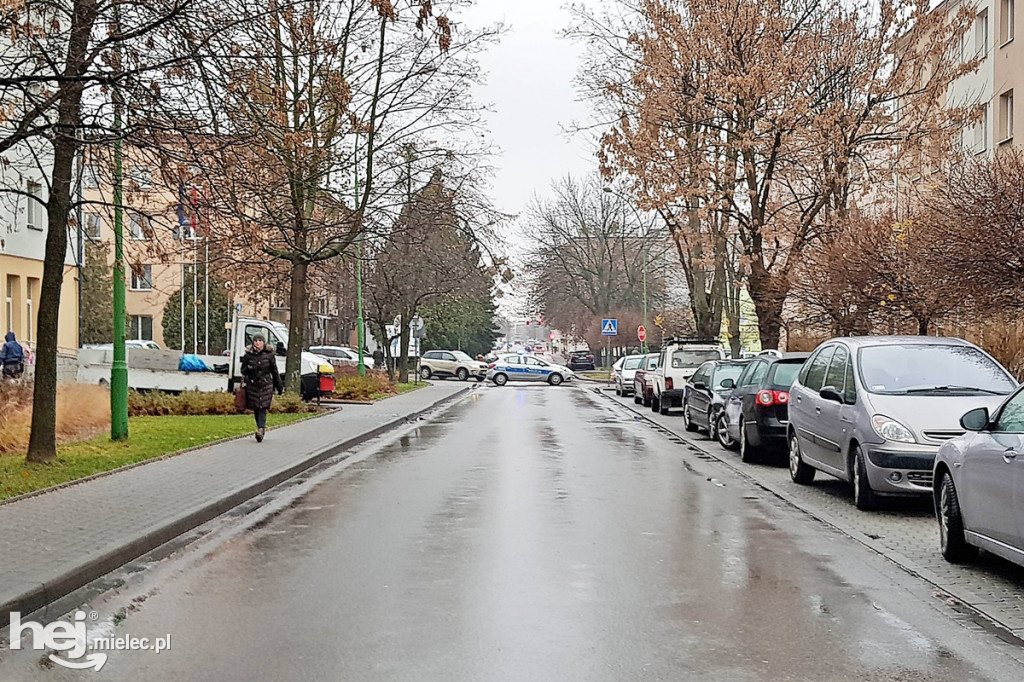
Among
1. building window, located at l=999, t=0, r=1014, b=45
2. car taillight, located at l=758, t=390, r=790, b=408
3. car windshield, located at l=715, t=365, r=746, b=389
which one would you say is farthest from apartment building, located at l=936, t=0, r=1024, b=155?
car taillight, located at l=758, t=390, r=790, b=408

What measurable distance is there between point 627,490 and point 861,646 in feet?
24.0

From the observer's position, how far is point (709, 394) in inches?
870

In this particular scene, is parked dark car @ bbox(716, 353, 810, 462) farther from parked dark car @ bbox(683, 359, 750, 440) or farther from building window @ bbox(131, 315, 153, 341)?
building window @ bbox(131, 315, 153, 341)

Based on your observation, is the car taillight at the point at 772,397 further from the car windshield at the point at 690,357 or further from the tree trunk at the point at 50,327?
the car windshield at the point at 690,357

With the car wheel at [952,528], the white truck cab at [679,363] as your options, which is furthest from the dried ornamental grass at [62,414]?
the white truck cab at [679,363]

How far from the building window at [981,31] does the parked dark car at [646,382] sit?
13.8 metres

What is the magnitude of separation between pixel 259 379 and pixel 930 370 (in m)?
10.5

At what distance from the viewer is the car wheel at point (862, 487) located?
37.2 feet

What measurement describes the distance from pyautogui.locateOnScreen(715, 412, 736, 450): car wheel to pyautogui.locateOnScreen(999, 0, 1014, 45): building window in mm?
19758

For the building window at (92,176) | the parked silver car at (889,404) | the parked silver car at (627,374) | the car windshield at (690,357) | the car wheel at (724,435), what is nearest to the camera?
the parked silver car at (889,404)

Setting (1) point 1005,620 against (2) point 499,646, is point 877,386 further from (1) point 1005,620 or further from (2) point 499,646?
(2) point 499,646

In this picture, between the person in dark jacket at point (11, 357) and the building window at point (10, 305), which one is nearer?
the person in dark jacket at point (11, 357)

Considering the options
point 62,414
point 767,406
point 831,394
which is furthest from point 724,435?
point 62,414

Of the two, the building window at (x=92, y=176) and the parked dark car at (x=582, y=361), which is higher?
the building window at (x=92, y=176)
